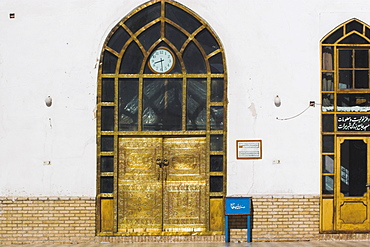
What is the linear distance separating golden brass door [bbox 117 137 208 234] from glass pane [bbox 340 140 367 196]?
2443mm

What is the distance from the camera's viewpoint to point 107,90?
36.1ft

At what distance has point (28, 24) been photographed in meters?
10.9

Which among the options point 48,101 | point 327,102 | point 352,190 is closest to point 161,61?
point 48,101

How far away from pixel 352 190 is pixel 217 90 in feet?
9.76

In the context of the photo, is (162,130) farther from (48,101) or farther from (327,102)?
(327,102)

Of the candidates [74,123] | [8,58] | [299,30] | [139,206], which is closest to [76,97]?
[74,123]

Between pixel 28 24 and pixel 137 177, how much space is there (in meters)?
3.30

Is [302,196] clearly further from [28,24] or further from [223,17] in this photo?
[28,24]

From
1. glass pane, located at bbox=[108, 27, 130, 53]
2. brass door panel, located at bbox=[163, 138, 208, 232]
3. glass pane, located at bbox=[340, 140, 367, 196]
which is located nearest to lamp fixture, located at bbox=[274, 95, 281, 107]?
glass pane, located at bbox=[340, 140, 367, 196]

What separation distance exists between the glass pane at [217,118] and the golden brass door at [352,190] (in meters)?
2.09

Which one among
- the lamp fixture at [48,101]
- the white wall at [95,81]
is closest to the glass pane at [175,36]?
the white wall at [95,81]

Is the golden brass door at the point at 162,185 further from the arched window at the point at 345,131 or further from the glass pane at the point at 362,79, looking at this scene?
the glass pane at the point at 362,79

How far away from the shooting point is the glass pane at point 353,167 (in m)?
11.0

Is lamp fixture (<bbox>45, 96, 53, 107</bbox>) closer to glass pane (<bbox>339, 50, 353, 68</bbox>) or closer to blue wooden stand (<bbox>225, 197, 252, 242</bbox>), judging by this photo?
blue wooden stand (<bbox>225, 197, 252, 242</bbox>)
